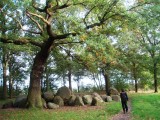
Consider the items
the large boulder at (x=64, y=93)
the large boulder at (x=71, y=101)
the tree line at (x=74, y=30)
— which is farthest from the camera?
the large boulder at (x=64, y=93)

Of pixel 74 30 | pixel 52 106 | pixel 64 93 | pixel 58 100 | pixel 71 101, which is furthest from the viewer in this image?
pixel 64 93

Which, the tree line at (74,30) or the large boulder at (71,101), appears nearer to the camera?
the tree line at (74,30)

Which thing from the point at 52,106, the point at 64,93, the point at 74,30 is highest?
the point at 74,30

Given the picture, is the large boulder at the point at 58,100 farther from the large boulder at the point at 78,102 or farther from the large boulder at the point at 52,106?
the large boulder at the point at 78,102

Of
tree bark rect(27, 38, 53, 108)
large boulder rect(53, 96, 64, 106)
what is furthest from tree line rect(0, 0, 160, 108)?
large boulder rect(53, 96, 64, 106)

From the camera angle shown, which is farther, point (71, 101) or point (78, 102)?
point (71, 101)

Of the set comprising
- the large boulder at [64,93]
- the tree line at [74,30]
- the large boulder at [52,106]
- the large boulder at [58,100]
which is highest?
the tree line at [74,30]

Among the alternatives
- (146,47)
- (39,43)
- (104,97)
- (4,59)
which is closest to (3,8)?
(39,43)

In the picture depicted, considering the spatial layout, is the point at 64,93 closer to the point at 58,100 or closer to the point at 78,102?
the point at 58,100

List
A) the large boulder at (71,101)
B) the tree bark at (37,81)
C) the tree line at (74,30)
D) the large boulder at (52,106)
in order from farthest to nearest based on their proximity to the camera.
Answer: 1. the large boulder at (71,101)
2. the large boulder at (52,106)
3. the tree bark at (37,81)
4. the tree line at (74,30)

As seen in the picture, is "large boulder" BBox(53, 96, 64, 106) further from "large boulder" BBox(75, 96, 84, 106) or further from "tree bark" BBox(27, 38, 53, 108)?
"tree bark" BBox(27, 38, 53, 108)

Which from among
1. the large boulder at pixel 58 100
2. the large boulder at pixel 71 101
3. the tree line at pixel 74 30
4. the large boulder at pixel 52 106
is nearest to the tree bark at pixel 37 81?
the tree line at pixel 74 30

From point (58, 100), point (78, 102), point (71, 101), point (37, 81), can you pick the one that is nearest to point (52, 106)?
point (58, 100)

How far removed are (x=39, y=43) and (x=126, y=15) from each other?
29.8ft
